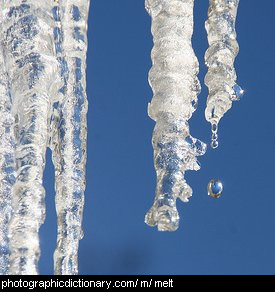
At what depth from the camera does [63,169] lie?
3574 mm

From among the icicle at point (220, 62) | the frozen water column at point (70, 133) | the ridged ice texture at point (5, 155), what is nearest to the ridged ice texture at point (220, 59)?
the icicle at point (220, 62)

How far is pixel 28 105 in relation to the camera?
3.14 meters

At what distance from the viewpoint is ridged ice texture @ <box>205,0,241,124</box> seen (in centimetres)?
343

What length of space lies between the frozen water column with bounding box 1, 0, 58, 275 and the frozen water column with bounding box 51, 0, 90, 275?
14cm

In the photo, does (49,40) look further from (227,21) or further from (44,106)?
(227,21)

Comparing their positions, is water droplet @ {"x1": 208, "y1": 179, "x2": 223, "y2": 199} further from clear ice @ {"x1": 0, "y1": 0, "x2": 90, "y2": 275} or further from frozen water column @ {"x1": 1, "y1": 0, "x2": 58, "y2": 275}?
frozen water column @ {"x1": 1, "y1": 0, "x2": 58, "y2": 275}

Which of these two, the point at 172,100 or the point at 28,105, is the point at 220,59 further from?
the point at 28,105

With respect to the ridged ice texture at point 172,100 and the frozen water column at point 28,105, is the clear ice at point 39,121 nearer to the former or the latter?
the frozen water column at point 28,105

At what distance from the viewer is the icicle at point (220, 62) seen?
3.42 meters

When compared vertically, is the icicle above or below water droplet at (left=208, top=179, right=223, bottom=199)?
above

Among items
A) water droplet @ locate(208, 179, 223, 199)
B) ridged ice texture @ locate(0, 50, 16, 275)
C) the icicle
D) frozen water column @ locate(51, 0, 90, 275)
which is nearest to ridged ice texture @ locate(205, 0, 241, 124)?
the icicle

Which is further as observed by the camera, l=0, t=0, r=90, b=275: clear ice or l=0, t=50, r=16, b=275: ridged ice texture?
l=0, t=50, r=16, b=275: ridged ice texture
